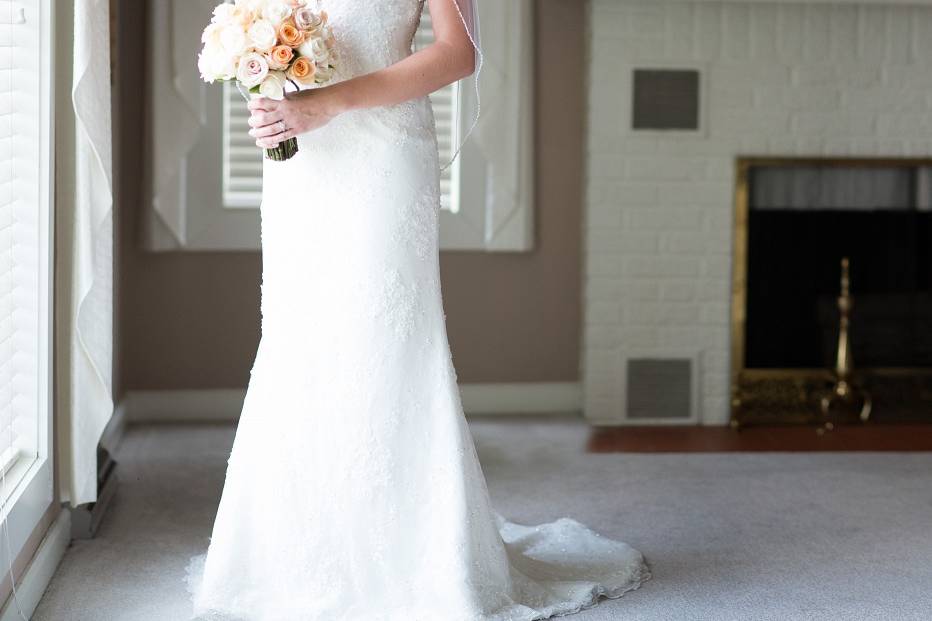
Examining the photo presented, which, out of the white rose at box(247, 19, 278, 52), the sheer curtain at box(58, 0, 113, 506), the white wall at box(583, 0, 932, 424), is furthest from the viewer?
the white wall at box(583, 0, 932, 424)

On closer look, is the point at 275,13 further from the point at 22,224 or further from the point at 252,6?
the point at 22,224

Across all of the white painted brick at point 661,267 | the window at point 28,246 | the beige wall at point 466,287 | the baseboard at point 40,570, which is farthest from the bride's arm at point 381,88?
the white painted brick at point 661,267

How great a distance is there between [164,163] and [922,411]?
11.0ft

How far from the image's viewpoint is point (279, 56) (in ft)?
7.47

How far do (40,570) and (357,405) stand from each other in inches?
34.6

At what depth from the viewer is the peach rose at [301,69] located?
2307 mm

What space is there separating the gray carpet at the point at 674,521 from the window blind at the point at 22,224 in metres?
0.43

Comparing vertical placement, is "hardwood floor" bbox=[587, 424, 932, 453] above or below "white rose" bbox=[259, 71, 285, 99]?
below

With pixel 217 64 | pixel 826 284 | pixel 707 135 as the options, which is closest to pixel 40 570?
pixel 217 64

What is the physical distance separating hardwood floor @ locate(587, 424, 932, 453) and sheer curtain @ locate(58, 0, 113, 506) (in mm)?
2027

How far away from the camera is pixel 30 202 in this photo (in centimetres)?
282

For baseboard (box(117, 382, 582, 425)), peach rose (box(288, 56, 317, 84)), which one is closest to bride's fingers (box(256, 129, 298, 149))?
peach rose (box(288, 56, 317, 84))

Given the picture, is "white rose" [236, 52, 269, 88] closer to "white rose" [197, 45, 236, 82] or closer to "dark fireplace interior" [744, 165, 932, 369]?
"white rose" [197, 45, 236, 82]

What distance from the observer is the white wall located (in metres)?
4.95
